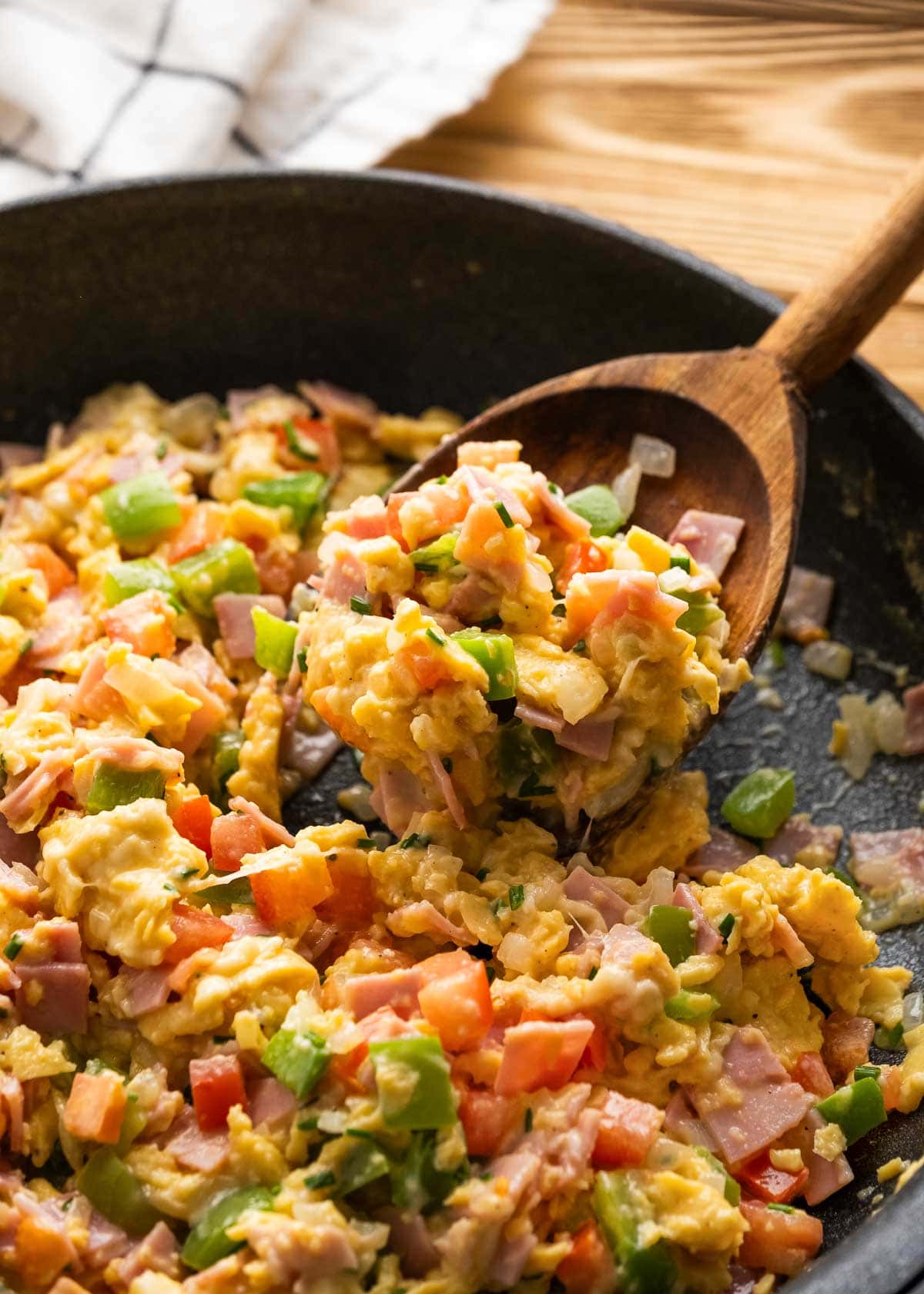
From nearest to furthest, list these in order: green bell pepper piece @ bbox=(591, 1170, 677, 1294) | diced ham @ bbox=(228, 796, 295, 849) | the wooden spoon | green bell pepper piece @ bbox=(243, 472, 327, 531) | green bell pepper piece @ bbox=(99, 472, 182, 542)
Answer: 1. green bell pepper piece @ bbox=(591, 1170, 677, 1294)
2. diced ham @ bbox=(228, 796, 295, 849)
3. the wooden spoon
4. green bell pepper piece @ bbox=(99, 472, 182, 542)
5. green bell pepper piece @ bbox=(243, 472, 327, 531)

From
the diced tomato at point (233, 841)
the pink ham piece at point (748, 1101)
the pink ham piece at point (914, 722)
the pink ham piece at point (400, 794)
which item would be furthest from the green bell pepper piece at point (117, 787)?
the pink ham piece at point (914, 722)

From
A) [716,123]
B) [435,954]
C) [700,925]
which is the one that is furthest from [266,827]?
[716,123]

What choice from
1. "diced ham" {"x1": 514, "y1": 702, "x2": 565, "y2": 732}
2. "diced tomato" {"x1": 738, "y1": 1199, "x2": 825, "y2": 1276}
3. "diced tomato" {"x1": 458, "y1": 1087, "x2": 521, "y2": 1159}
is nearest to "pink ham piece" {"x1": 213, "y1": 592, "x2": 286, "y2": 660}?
"diced ham" {"x1": 514, "y1": 702, "x2": 565, "y2": 732}

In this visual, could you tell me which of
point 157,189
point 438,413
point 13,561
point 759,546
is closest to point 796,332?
point 759,546

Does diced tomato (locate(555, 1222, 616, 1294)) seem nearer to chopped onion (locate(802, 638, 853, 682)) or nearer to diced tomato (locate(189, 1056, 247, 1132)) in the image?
diced tomato (locate(189, 1056, 247, 1132))

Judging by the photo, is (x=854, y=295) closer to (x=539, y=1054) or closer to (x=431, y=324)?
(x=431, y=324)

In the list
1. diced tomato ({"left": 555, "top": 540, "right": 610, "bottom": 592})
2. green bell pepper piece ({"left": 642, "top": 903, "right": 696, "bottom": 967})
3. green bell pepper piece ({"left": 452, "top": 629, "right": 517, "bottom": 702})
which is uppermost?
diced tomato ({"left": 555, "top": 540, "right": 610, "bottom": 592})
